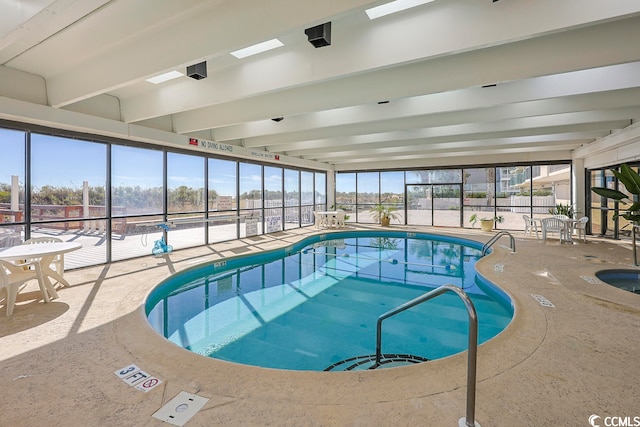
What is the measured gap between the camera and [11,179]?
15.3ft

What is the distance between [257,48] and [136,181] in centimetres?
450

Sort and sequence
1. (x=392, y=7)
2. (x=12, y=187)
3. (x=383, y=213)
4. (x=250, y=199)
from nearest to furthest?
(x=392, y=7) → (x=12, y=187) → (x=250, y=199) → (x=383, y=213)

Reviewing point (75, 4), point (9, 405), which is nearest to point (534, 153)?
point (75, 4)

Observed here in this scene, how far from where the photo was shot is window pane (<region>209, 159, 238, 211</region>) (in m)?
8.38

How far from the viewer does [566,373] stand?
7.04 ft

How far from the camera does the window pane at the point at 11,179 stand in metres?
4.59

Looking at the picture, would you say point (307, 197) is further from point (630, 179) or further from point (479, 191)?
point (630, 179)

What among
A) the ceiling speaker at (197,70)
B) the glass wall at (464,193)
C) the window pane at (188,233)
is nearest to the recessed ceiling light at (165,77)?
A: the ceiling speaker at (197,70)

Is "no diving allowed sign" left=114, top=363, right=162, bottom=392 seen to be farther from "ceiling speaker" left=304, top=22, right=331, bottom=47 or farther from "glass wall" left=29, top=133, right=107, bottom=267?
"glass wall" left=29, top=133, right=107, bottom=267

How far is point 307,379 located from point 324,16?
2.81 m

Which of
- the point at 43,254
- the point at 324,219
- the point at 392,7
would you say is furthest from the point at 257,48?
the point at 324,219

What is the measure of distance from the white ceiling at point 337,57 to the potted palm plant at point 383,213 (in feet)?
22.7

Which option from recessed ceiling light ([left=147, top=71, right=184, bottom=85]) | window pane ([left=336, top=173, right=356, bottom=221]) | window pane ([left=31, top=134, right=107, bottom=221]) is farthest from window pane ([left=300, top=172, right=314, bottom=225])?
recessed ceiling light ([left=147, top=71, right=184, bottom=85])

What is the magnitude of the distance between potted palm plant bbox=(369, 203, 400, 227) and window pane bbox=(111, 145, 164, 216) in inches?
343
